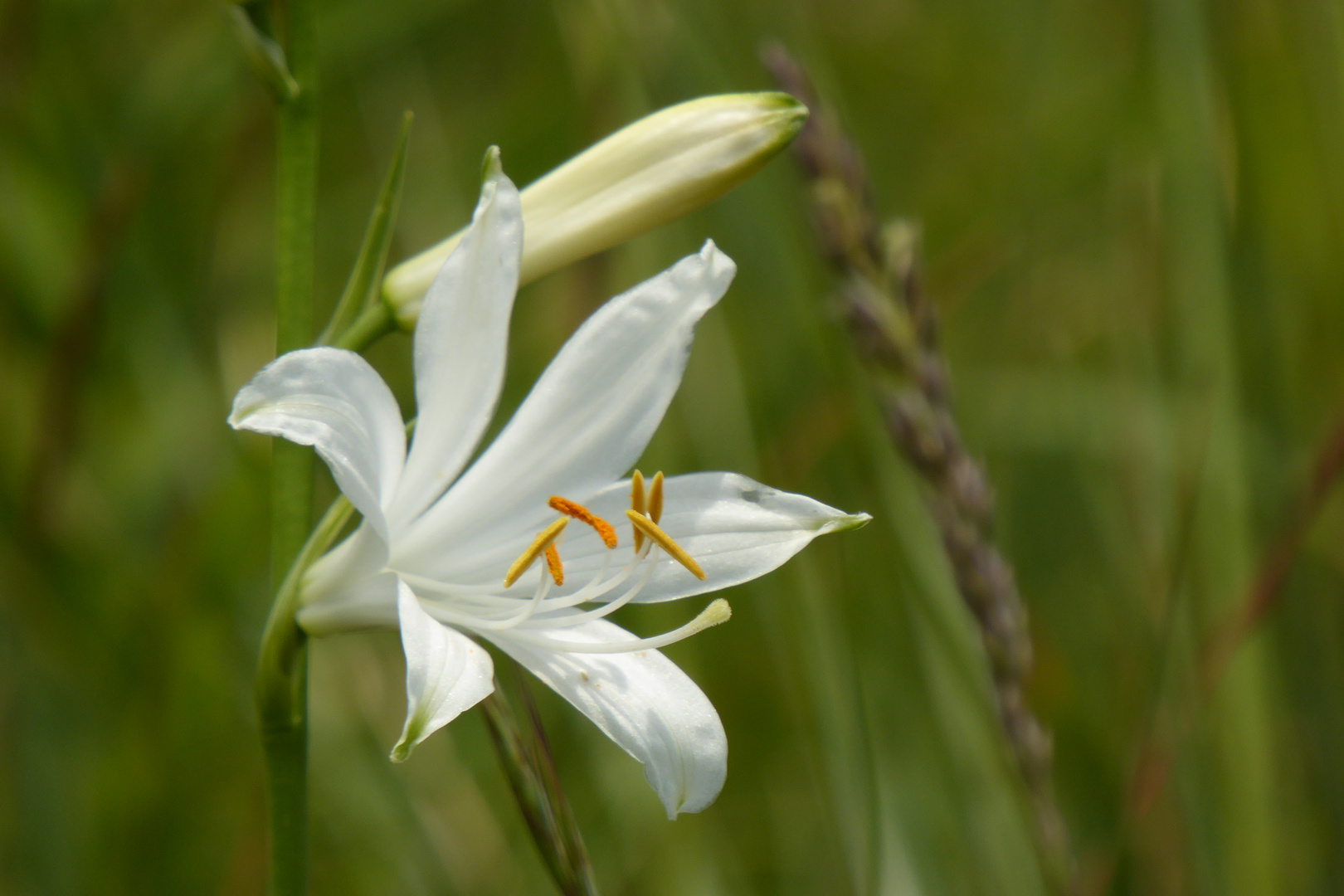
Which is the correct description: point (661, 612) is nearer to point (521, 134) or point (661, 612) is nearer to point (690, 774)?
point (690, 774)

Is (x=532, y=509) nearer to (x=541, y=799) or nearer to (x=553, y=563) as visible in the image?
(x=553, y=563)

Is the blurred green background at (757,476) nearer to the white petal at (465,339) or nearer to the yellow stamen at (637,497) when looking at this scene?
the yellow stamen at (637,497)


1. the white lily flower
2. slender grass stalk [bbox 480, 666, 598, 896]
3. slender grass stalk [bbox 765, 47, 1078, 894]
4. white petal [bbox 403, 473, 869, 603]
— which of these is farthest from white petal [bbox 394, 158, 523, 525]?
slender grass stalk [bbox 765, 47, 1078, 894]

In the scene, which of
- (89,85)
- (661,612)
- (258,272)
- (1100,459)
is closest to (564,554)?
(661,612)

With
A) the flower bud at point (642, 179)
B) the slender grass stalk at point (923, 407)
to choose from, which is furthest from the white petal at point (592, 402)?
the slender grass stalk at point (923, 407)

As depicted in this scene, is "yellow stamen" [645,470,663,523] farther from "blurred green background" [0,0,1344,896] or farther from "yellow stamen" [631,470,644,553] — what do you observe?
"blurred green background" [0,0,1344,896]
